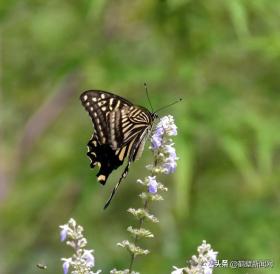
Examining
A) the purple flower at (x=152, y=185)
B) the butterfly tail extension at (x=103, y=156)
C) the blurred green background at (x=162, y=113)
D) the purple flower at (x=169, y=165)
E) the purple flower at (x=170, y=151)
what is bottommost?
the purple flower at (x=152, y=185)

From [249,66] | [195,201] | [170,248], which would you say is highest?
[249,66]

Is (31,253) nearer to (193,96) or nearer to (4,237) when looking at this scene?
(4,237)

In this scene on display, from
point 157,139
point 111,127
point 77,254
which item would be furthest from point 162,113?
point 77,254

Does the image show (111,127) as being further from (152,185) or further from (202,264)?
(202,264)

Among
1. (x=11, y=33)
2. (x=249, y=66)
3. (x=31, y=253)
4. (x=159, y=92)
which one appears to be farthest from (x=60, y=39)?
(x=31, y=253)

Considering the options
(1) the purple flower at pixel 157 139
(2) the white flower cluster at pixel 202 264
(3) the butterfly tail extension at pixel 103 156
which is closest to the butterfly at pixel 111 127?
(3) the butterfly tail extension at pixel 103 156

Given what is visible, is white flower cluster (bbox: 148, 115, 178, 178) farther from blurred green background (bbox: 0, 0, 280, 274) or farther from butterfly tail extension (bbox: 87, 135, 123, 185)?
blurred green background (bbox: 0, 0, 280, 274)

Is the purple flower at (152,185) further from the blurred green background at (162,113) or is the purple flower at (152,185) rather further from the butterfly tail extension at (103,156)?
the blurred green background at (162,113)

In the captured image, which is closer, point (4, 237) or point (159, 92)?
point (159, 92)
